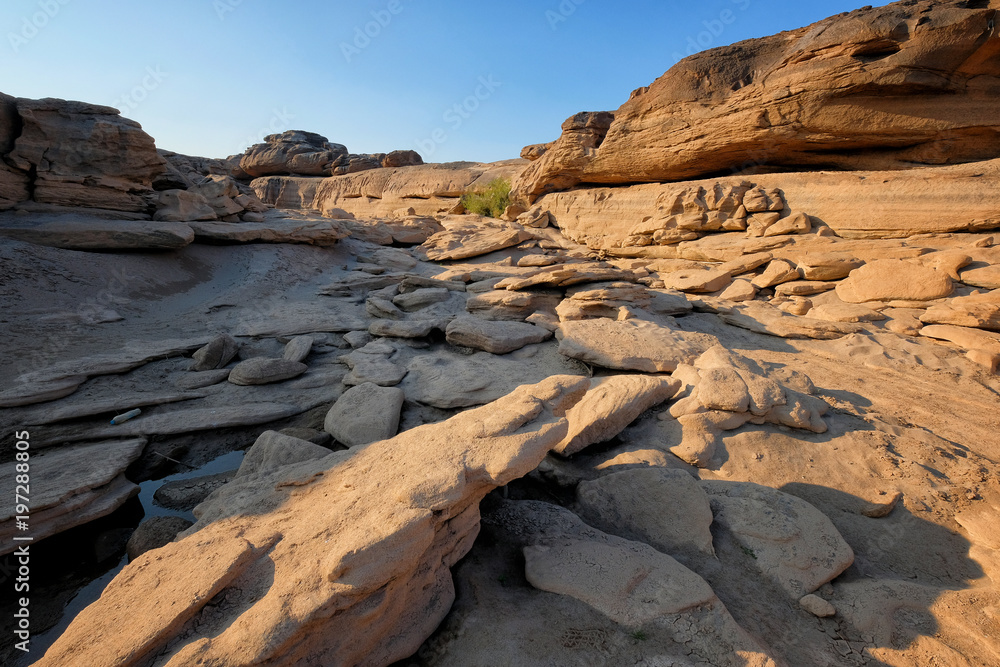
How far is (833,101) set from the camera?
6.80 m

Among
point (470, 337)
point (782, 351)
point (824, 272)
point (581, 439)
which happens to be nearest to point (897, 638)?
point (581, 439)

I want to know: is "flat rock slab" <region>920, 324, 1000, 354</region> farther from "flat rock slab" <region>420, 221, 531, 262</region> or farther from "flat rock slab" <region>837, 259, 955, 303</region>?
"flat rock slab" <region>420, 221, 531, 262</region>

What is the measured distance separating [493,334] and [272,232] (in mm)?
5940

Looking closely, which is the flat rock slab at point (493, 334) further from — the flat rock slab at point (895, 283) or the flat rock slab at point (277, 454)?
the flat rock slab at point (895, 283)

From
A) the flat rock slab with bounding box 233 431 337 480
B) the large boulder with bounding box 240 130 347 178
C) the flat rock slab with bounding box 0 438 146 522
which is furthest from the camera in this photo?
the large boulder with bounding box 240 130 347 178

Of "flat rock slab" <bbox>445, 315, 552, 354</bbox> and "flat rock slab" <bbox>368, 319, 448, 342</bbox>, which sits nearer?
"flat rock slab" <bbox>445, 315, 552, 354</bbox>

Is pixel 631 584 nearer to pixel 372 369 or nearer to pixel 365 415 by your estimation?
pixel 365 415

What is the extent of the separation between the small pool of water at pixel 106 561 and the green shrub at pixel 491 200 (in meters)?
9.96

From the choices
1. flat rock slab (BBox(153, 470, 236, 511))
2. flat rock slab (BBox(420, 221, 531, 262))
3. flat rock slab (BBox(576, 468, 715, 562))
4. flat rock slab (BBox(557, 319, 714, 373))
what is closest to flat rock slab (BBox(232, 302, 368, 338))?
flat rock slab (BBox(153, 470, 236, 511))

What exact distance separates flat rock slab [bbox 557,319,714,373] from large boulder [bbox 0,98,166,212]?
7687 mm

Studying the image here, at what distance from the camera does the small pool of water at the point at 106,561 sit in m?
2.17

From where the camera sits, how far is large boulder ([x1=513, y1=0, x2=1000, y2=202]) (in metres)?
6.15

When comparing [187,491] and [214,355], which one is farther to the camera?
[214,355]

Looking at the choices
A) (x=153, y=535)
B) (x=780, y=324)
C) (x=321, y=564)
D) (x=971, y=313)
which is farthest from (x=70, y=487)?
(x=971, y=313)
